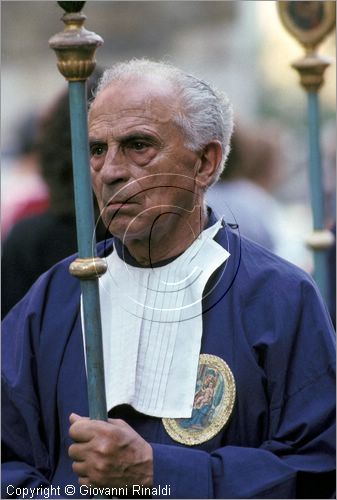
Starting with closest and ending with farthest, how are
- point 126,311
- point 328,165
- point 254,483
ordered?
point 254,483, point 126,311, point 328,165

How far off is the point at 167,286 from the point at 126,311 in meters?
0.13

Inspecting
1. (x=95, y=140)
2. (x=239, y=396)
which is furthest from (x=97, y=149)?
(x=239, y=396)

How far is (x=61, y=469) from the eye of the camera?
116 inches

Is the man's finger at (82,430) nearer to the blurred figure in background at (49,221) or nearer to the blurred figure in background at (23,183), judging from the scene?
the blurred figure in background at (49,221)

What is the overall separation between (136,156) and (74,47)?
369 millimetres

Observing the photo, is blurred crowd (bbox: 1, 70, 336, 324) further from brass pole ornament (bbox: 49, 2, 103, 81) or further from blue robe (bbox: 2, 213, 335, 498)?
brass pole ornament (bbox: 49, 2, 103, 81)

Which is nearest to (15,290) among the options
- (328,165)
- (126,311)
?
(126,311)

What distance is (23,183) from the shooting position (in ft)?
18.0

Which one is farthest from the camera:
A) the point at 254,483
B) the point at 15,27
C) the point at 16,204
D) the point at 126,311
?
the point at 15,27

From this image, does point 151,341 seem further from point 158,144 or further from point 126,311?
point 158,144

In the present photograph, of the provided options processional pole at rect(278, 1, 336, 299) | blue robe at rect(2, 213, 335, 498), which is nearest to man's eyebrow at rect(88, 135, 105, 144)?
blue robe at rect(2, 213, 335, 498)

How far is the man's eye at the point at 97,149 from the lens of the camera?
9.46 ft

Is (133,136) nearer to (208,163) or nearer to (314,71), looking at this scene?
(208,163)

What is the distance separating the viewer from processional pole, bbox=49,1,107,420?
260cm
